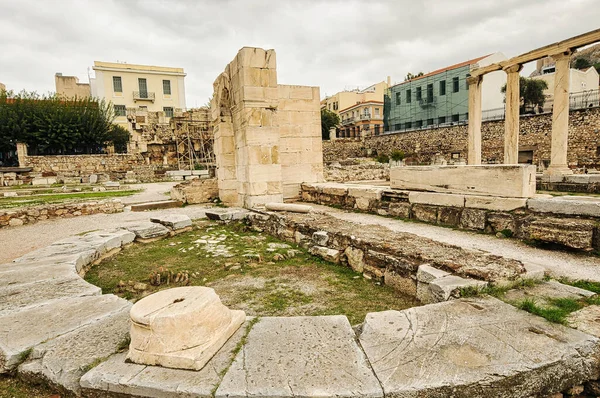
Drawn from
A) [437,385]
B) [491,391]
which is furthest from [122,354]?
[491,391]

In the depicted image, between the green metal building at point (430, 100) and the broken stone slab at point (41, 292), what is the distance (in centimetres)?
3453

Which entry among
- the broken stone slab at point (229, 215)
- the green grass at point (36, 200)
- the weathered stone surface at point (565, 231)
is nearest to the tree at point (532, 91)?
the broken stone slab at point (229, 215)

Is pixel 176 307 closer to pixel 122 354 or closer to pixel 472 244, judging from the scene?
pixel 122 354

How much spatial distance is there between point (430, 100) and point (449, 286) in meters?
38.9

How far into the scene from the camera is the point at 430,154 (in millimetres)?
32250

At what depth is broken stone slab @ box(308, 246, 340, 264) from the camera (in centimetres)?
458

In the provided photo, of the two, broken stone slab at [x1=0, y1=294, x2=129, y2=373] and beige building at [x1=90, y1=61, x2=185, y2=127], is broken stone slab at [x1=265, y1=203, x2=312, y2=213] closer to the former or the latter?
broken stone slab at [x1=0, y1=294, x2=129, y2=373]

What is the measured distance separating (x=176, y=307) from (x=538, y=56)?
16.2m

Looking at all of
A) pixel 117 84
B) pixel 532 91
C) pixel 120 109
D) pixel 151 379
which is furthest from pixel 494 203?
pixel 117 84

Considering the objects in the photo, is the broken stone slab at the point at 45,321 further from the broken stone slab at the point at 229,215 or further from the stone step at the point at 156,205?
the stone step at the point at 156,205

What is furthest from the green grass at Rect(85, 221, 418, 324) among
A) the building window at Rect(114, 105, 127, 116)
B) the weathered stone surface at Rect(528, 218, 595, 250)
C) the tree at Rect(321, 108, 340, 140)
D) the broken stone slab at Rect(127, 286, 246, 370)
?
the building window at Rect(114, 105, 127, 116)

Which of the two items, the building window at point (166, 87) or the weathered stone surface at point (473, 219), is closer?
the weathered stone surface at point (473, 219)

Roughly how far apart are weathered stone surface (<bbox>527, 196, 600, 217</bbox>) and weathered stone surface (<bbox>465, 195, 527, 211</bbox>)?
0.13 metres

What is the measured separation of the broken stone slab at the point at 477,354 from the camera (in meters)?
1.69
